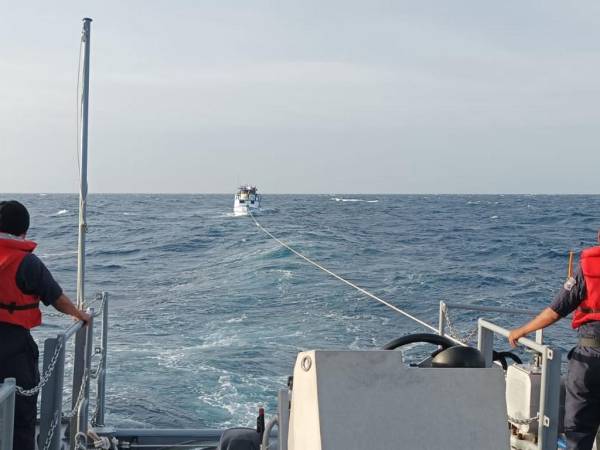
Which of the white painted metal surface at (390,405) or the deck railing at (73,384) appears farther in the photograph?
the deck railing at (73,384)

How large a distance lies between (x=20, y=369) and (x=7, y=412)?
129 cm

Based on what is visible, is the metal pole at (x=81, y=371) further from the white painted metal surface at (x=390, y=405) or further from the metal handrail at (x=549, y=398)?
the metal handrail at (x=549, y=398)

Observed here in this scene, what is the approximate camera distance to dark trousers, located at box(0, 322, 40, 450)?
3.42 metres

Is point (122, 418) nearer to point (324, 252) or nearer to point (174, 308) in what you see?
point (174, 308)

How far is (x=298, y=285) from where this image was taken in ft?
58.7

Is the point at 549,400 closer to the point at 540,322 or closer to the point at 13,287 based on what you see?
the point at 540,322

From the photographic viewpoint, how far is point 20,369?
347 centimetres

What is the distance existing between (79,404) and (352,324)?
10009mm

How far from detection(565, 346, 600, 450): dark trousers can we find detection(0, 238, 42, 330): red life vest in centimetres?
265

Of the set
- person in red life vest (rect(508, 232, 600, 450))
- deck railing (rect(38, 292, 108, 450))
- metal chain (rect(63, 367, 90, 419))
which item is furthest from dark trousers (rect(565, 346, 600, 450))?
metal chain (rect(63, 367, 90, 419))

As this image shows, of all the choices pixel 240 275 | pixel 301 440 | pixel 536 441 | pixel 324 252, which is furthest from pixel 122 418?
pixel 324 252

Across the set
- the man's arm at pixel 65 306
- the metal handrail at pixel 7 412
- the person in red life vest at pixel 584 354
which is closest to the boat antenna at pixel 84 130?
the man's arm at pixel 65 306

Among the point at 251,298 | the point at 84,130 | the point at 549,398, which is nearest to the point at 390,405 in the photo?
the point at 549,398

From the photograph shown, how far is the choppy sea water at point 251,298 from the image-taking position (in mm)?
9586
